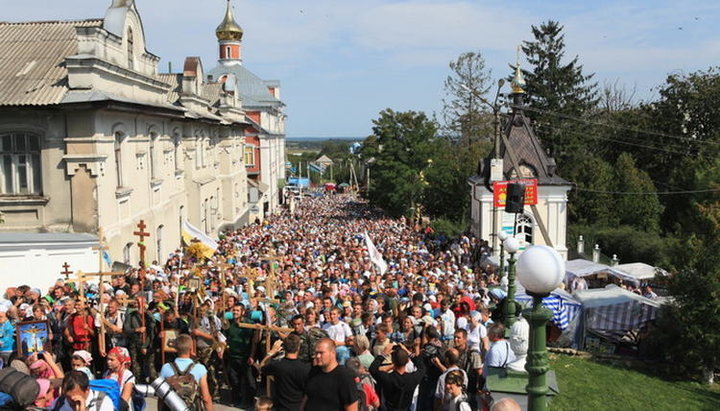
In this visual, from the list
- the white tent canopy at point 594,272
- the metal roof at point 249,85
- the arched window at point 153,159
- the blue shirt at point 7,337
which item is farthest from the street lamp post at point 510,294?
the metal roof at point 249,85

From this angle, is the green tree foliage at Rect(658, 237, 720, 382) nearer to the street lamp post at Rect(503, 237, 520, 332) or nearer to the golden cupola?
the street lamp post at Rect(503, 237, 520, 332)

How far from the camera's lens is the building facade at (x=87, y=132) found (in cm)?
1814

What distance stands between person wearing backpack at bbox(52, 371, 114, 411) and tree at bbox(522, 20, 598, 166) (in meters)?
51.3

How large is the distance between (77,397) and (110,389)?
496 mm

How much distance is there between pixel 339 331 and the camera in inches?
370

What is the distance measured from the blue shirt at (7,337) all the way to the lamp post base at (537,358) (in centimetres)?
753

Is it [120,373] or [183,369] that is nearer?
[183,369]

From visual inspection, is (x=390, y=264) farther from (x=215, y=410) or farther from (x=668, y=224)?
(x=668, y=224)

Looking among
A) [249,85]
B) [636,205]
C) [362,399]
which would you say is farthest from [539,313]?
[249,85]

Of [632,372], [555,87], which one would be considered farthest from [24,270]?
[555,87]

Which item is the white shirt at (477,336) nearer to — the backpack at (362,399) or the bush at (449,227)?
the backpack at (362,399)

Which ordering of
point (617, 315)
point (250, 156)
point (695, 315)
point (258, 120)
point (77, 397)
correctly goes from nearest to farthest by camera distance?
point (77, 397), point (695, 315), point (617, 315), point (250, 156), point (258, 120)

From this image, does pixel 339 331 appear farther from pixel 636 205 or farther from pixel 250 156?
pixel 250 156

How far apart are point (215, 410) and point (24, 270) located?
923cm
